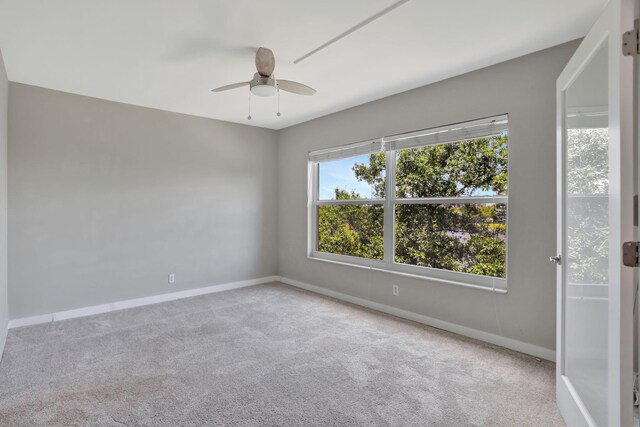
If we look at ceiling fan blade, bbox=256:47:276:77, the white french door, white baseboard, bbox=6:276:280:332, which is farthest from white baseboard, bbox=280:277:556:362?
ceiling fan blade, bbox=256:47:276:77

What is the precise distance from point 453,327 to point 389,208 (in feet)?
4.70

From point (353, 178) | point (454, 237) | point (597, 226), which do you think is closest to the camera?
point (597, 226)

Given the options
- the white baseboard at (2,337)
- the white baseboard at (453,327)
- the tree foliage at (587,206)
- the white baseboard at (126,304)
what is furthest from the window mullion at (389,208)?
the white baseboard at (2,337)

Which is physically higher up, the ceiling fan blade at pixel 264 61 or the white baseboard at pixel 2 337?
the ceiling fan blade at pixel 264 61

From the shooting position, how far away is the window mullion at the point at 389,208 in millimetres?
3945

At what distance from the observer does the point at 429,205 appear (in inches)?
142

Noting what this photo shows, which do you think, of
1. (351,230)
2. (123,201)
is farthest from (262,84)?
(123,201)

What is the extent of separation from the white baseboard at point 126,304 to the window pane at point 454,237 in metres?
2.44

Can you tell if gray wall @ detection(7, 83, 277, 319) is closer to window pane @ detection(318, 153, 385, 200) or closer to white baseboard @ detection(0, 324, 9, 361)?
white baseboard @ detection(0, 324, 9, 361)

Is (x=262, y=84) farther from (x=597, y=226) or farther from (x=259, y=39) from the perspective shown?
(x=597, y=226)

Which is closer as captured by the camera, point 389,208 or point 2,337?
point 2,337

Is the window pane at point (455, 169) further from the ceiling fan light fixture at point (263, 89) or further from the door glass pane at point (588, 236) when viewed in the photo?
the ceiling fan light fixture at point (263, 89)

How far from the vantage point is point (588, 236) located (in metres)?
1.65

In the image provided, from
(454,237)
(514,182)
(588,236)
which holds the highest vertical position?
(514,182)
